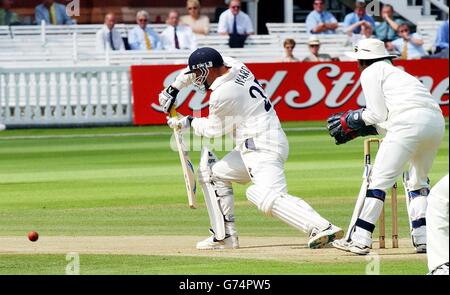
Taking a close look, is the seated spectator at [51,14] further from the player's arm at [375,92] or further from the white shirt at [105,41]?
the player's arm at [375,92]

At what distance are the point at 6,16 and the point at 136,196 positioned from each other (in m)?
14.5

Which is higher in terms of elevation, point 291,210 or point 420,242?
point 291,210

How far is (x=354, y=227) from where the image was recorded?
11.4 m

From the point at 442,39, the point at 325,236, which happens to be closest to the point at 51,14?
the point at 442,39

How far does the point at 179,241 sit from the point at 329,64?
14929mm

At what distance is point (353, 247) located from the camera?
11281 mm

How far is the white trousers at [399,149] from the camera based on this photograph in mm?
11078

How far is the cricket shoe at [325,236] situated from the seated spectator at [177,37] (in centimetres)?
1731

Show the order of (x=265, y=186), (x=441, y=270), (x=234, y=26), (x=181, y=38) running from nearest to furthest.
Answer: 1. (x=441, y=270)
2. (x=265, y=186)
3. (x=181, y=38)
4. (x=234, y=26)

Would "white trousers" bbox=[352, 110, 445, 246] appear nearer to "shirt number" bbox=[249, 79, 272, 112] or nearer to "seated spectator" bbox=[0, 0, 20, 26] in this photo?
"shirt number" bbox=[249, 79, 272, 112]

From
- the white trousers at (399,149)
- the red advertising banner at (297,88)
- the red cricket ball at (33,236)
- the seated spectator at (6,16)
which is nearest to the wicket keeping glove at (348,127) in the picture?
the white trousers at (399,149)

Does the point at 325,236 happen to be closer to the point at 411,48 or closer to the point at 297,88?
the point at 297,88

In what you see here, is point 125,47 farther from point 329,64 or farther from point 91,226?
point 91,226
